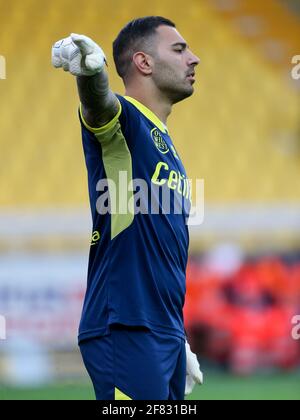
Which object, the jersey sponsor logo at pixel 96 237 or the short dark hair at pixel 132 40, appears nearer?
the jersey sponsor logo at pixel 96 237

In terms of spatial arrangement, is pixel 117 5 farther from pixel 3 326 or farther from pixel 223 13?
pixel 3 326

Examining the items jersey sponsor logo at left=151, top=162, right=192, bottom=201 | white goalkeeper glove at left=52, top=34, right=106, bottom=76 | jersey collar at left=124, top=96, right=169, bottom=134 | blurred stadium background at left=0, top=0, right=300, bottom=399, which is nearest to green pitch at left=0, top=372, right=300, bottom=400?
blurred stadium background at left=0, top=0, right=300, bottom=399

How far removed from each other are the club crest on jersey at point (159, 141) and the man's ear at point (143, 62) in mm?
276

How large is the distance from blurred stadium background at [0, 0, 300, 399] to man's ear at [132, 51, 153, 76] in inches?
114

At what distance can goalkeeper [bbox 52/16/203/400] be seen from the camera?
8.56 feet

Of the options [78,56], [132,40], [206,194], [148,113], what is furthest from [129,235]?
[206,194]

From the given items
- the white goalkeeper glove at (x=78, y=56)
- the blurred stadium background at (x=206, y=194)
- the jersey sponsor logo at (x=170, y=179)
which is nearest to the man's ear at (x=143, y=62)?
the jersey sponsor logo at (x=170, y=179)

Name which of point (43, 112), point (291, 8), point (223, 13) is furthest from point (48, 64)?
point (291, 8)

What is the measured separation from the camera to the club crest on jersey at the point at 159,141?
2.82 m

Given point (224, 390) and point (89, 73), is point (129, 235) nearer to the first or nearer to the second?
point (89, 73)

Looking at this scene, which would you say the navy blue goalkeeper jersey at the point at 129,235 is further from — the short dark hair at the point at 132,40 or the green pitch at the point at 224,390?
the green pitch at the point at 224,390

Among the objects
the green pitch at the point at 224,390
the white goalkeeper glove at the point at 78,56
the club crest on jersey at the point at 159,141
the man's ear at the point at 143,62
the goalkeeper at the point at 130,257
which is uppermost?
the man's ear at the point at 143,62

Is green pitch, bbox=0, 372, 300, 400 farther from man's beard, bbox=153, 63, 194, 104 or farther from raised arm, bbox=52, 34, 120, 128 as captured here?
raised arm, bbox=52, 34, 120, 128

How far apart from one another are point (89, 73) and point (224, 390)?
11.9 ft
